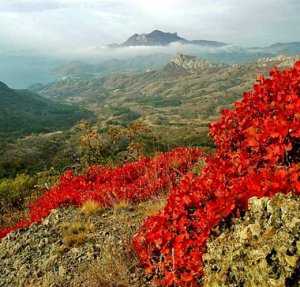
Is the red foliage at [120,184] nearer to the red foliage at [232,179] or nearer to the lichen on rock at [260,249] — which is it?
the red foliage at [232,179]

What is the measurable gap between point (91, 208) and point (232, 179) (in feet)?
18.2

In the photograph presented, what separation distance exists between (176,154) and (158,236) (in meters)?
9.39

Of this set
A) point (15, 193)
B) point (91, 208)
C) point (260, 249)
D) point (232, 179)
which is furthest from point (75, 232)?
point (15, 193)

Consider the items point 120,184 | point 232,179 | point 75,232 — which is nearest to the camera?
point 232,179

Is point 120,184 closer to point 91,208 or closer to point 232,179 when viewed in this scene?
point 91,208

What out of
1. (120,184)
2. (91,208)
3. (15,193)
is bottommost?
(15,193)

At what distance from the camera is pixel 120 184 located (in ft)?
51.6

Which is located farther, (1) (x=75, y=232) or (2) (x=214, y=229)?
(1) (x=75, y=232)

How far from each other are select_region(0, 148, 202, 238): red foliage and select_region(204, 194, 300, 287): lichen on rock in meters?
5.85

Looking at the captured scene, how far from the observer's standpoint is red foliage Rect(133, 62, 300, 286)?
6996 millimetres

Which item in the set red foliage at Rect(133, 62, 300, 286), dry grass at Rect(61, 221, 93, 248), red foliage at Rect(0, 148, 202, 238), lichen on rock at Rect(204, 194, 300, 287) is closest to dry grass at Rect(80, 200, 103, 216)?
red foliage at Rect(0, 148, 202, 238)

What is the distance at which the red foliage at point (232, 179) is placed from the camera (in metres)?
7.00

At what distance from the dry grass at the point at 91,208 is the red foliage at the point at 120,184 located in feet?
1.17

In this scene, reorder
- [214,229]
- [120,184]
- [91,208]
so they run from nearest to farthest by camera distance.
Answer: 1. [214,229]
2. [91,208]
3. [120,184]
